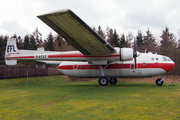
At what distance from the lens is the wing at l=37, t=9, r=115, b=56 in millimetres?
9141

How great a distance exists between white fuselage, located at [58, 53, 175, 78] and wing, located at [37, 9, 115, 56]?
2961 mm

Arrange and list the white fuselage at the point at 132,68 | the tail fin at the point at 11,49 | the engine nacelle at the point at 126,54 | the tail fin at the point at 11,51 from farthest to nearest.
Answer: the tail fin at the point at 11,49
the tail fin at the point at 11,51
the white fuselage at the point at 132,68
the engine nacelle at the point at 126,54

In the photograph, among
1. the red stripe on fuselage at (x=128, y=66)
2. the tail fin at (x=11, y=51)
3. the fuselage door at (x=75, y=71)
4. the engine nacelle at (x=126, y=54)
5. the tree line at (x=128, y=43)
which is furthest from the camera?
the tree line at (x=128, y=43)

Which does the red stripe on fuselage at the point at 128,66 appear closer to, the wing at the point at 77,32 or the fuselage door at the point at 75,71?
the fuselage door at the point at 75,71

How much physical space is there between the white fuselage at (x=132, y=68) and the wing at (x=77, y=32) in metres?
2.96

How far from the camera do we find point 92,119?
4781 mm

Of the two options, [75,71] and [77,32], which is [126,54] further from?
[75,71]

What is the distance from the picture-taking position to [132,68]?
642 inches

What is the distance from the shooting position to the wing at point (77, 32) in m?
9.14

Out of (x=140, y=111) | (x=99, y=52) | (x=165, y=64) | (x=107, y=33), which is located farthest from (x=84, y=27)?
(x=107, y=33)

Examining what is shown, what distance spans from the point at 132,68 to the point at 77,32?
8379 millimetres

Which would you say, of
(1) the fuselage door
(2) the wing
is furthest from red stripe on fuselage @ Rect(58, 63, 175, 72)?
(2) the wing

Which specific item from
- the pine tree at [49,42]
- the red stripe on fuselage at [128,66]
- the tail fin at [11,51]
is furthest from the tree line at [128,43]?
the tail fin at [11,51]

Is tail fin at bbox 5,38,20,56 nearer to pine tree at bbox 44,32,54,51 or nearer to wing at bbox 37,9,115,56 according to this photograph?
wing at bbox 37,9,115,56
